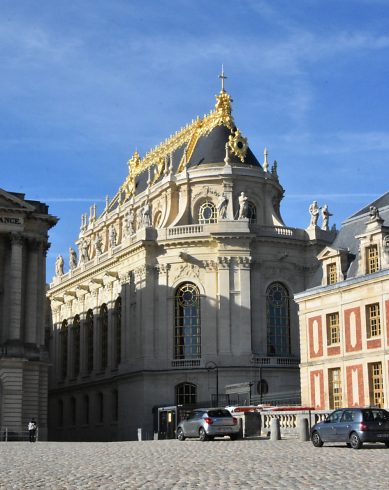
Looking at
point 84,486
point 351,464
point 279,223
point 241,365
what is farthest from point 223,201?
point 84,486

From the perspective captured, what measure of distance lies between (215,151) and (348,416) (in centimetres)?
4446

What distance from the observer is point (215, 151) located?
70812mm

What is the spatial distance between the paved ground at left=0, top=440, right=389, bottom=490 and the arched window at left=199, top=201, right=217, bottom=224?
139ft

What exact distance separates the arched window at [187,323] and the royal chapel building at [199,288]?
7 cm

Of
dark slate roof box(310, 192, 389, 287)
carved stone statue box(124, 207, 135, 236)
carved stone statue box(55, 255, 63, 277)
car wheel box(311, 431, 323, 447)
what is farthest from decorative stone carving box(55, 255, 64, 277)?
car wheel box(311, 431, 323, 447)

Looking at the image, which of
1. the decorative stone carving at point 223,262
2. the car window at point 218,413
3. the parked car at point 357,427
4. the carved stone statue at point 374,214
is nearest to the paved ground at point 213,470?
the parked car at point 357,427

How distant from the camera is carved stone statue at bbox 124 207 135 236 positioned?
72.1m

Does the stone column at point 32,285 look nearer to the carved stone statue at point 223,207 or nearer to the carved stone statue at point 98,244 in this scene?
the carved stone statue at point 223,207

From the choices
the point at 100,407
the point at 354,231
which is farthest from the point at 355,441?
the point at 100,407

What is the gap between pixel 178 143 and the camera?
251ft

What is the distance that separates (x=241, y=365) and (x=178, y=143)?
72.5 feet

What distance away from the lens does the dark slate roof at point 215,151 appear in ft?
231

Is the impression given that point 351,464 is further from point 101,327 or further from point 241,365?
point 101,327

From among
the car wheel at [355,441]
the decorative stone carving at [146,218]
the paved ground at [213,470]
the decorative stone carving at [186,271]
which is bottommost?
the paved ground at [213,470]
